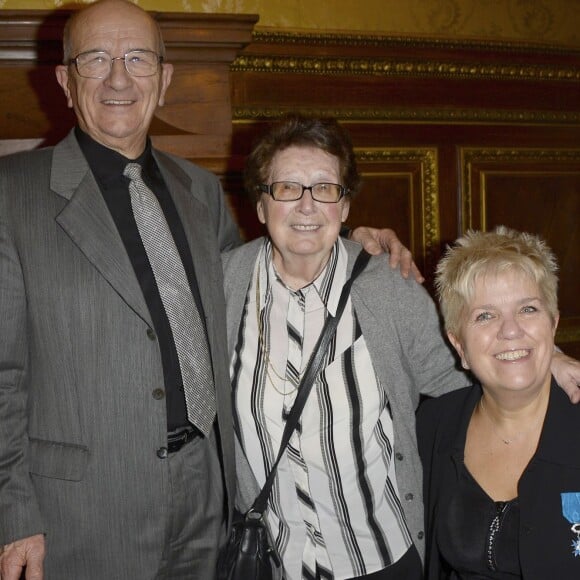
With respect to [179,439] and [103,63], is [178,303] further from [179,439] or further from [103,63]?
[103,63]

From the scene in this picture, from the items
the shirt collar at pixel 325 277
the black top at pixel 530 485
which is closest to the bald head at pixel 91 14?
the shirt collar at pixel 325 277

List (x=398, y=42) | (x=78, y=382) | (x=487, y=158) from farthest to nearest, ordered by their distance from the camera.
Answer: (x=487, y=158), (x=398, y=42), (x=78, y=382)

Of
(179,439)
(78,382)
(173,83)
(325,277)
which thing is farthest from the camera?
(173,83)

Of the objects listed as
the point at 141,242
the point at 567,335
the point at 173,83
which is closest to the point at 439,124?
the point at 567,335

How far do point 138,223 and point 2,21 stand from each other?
1231 mm

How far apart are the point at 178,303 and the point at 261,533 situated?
627 millimetres

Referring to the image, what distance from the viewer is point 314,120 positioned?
2.24 meters

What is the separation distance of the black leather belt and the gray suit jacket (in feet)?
0.15

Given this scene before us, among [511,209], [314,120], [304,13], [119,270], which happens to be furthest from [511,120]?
[119,270]

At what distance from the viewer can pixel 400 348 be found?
7.20 ft

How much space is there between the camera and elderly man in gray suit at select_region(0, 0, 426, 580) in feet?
6.21

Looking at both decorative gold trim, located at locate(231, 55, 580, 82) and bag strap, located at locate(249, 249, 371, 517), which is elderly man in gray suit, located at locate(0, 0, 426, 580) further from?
decorative gold trim, located at locate(231, 55, 580, 82)

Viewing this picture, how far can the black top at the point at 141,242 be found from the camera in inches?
79.0

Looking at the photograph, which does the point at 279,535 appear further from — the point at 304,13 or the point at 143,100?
the point at 304,13
